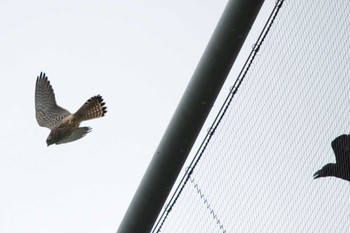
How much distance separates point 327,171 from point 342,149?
6.8 inches

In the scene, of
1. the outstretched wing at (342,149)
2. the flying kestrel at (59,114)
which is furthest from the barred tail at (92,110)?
the outstretched wing at (342,149)

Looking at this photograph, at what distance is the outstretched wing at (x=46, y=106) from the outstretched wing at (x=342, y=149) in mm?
4209

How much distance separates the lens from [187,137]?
2.52m

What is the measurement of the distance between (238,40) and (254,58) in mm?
1294

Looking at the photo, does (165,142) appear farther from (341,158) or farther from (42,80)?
(42,80)

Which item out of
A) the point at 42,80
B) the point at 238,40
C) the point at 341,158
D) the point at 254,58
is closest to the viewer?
the point at 238,40

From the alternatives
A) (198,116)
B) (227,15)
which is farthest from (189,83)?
(227,15)

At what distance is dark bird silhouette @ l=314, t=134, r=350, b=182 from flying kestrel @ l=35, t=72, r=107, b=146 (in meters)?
2.63

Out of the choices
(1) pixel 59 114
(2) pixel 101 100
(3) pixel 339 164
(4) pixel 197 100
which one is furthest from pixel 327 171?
(1) pixel 59 114

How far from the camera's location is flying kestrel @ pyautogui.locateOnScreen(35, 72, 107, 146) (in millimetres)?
6430

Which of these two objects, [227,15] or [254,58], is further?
[254,58]

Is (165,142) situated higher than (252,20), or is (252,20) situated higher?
(252,20)

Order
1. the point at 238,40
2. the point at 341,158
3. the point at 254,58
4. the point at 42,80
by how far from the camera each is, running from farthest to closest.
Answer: the point at 42,80 → the point at 341,158 → the point at 254,58 → the point at 238,40

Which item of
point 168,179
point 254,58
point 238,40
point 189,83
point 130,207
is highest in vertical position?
point 254,58
